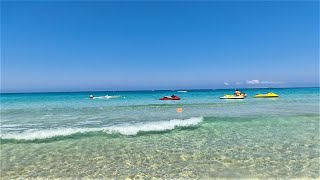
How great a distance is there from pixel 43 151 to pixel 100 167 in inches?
131

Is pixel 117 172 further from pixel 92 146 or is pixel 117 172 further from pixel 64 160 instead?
pixel 92 146

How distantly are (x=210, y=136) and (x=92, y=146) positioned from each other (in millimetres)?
5295

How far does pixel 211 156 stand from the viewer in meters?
8.88

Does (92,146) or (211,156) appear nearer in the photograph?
(211,156)

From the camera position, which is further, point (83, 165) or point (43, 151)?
point (43, 151)

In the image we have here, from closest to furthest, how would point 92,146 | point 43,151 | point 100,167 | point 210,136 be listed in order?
point 100,167, point 43,151, point 92,146, point 210,136

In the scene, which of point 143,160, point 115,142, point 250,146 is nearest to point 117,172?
point 143,160

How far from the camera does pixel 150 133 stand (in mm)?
13344

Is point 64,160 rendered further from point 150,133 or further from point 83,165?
point 150,133

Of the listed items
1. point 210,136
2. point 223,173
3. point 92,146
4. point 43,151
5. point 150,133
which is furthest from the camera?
point 150,133

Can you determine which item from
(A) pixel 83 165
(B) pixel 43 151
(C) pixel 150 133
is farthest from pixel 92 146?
(C) pixel 150 133

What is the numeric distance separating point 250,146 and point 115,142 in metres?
5.53

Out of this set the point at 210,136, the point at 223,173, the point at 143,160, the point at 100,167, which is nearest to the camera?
the point at 223,173

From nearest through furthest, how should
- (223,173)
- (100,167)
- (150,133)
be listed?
1. (223,173)
2. (100,167)
3. (150,133)
